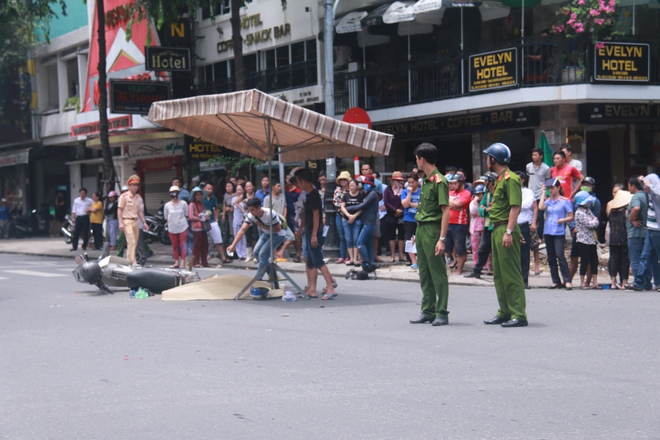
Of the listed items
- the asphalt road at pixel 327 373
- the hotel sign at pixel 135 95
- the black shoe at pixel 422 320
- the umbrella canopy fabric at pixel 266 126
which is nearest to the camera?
the asphalt road at pixel 327 373

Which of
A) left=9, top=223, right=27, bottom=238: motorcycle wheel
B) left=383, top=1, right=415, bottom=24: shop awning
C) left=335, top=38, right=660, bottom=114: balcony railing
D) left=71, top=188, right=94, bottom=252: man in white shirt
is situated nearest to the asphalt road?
left=335, top=38, right=660, bottom=114: balcony railing

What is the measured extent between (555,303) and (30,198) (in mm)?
33164

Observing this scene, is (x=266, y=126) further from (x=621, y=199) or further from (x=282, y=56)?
(x=282, y=56)

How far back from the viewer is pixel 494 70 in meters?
20.5

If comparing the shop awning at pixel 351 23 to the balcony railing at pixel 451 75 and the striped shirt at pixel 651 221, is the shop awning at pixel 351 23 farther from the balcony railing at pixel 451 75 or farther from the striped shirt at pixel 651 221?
the striped shirt at pixel 651 221

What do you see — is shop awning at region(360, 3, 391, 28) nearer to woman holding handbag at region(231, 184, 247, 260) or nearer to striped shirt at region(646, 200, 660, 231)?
woman holding handbag at region(231, 184, 247, 260)

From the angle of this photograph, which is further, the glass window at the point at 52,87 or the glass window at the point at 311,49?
the glass window at the point at 52,87

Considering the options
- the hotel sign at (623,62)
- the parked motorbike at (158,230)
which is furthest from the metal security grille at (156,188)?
the hotel sign at (623,62)

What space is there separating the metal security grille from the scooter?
20.0 m

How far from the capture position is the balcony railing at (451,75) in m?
19.6

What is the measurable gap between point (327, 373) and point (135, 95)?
2203cm

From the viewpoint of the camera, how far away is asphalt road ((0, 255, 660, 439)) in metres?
5.63

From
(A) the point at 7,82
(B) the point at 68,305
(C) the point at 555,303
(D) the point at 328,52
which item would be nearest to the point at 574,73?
(D) the point at 328,52

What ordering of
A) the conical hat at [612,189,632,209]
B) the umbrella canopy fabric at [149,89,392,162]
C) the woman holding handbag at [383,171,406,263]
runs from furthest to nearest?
the woman holding handbag at [383,171,406,263], the conical hat at [612,189,632,209], the umbrella canopy fabric at [149,89,392,162]
